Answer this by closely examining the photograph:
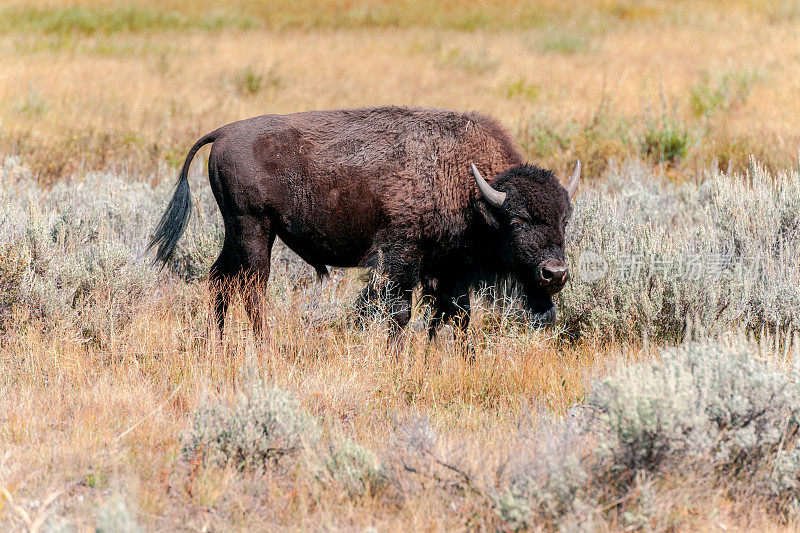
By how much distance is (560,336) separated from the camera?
5.71m

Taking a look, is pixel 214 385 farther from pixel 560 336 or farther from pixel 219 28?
pixel 219 28

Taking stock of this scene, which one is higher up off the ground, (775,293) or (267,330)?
(775,293)

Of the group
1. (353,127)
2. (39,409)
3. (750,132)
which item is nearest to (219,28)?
(750,132)

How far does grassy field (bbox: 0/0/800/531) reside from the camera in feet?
10.4

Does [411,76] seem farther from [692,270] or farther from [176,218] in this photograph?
Result: [692,270]

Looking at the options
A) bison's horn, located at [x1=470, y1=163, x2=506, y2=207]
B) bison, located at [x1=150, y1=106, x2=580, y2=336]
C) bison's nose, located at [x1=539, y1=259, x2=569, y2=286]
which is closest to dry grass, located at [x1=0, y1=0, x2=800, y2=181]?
bison, located at [x1=150, y1=106, x2=580, y2=336]

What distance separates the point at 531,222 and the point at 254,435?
2.54 meters

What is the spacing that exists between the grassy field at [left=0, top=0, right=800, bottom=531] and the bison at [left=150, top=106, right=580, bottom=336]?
335 millimetres

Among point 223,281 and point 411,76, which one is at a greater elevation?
point 411,76

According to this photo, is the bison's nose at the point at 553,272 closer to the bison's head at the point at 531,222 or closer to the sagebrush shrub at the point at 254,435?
the bison's head at the point at 531,222

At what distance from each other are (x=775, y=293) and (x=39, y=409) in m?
4.96

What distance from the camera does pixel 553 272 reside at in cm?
487

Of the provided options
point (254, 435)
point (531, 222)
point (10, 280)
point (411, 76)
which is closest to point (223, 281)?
point (10, 280)

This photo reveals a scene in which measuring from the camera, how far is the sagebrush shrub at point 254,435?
3477mm
